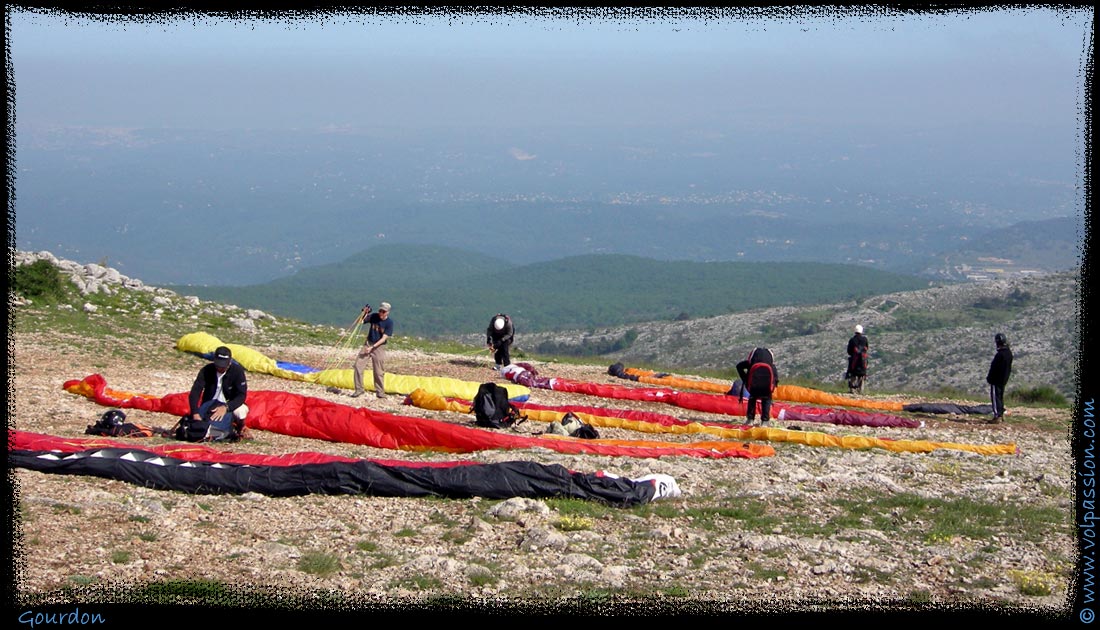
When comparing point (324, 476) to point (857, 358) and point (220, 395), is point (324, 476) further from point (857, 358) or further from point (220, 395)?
Answer: point (857, 358)

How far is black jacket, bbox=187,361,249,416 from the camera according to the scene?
1557 cm

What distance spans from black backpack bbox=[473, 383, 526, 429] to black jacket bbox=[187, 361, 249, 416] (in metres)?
4.66

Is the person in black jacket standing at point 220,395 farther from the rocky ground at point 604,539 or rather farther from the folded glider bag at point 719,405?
the folded glider bag at point 719,405

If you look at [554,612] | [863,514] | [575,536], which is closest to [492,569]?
[575,536]

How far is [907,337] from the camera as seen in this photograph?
67.1m

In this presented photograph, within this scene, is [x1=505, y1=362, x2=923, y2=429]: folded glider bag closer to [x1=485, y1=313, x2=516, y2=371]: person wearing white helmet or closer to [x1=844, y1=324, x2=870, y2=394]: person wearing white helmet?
[x1=485, y1=313, x2=516, y2=371]: person wearing white helmet

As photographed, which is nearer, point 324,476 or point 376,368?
point 324,476

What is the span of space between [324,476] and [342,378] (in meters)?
10.7

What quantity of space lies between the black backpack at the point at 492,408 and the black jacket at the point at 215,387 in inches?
183

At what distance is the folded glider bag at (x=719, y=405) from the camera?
21656 mm

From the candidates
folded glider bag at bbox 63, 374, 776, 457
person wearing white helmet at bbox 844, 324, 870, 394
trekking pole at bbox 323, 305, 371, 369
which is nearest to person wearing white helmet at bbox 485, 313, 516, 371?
trekking pole at bbox 323, 305, 371, 369

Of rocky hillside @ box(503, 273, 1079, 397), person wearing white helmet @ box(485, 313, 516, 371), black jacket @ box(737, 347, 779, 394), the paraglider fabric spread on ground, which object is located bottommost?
rocky hillside @ box(503, 273, 1079, 397)

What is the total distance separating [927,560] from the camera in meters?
10.9

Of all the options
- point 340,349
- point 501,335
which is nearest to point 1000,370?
point 501,335
